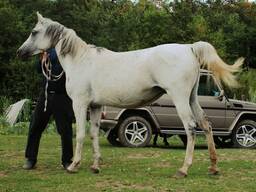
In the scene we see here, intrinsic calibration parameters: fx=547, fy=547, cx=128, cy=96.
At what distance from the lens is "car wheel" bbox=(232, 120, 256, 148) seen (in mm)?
13930

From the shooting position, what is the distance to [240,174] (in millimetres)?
8133

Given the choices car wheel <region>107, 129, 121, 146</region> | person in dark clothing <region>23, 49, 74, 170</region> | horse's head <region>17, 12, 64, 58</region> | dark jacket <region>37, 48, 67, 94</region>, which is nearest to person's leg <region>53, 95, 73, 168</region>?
person in dark clothing <region>23, 49, 74, 170</region>

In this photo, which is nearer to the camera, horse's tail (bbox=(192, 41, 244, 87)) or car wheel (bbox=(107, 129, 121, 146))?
horse's tail (bbox=(192, 41, 244, 87))

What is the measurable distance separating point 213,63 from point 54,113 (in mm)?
2652

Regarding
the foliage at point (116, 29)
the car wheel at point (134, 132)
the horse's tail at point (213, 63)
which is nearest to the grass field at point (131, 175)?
the horse's tail at point (213, 63)

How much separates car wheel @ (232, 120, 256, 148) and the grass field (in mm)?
2993

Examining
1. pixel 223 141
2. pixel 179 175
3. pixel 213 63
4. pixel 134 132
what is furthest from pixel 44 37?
pixel 223 141

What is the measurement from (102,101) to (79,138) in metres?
0.69

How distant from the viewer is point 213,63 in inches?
309

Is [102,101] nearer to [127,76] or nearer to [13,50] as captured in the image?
[127,76]

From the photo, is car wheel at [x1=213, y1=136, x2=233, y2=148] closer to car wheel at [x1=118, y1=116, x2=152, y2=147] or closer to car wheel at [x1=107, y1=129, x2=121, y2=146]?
car wheel at [x1=118, y1=116, x2=152, y2=147]

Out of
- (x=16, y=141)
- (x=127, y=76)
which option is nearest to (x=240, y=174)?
(x=127, y=76)

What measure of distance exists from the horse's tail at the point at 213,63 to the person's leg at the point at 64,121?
2275 millimetres

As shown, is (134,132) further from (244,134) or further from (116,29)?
(116,29)
